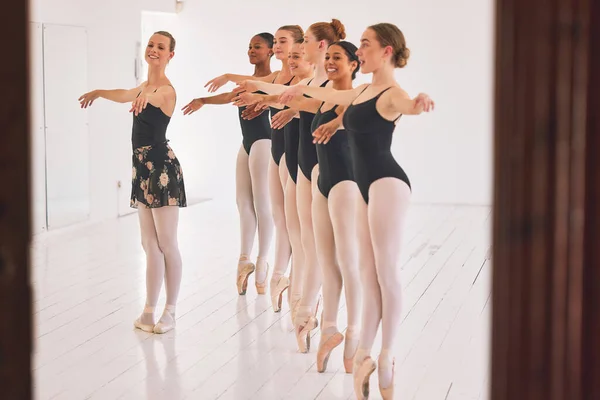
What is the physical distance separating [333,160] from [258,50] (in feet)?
6.12

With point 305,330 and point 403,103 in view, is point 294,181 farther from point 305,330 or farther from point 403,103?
point 403,103

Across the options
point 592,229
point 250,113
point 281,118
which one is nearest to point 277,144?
point 250,113

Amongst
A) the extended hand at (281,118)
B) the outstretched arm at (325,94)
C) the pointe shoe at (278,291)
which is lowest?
the pointe shoe at (278,291)

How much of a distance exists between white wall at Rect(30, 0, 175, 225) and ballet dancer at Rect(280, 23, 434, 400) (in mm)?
5774

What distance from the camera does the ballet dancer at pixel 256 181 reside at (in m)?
5.93

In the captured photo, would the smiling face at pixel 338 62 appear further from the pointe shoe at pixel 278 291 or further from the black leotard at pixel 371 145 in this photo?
the pointe shoe at pixel 278 291

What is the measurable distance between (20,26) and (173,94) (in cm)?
404

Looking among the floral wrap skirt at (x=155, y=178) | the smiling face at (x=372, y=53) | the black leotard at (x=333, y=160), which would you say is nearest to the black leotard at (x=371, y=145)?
the smiling face at (x=372, y=53)

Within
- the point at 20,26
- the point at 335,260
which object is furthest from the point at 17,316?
the point at 335,260

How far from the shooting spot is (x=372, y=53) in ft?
12.5

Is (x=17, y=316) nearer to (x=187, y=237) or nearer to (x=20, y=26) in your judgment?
(x=20, y=26)

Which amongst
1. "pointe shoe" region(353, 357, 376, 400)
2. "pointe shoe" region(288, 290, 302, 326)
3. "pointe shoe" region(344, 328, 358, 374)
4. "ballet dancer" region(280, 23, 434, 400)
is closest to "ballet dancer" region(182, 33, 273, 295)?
"pointe shoe" region(288, 290, 302, 326)

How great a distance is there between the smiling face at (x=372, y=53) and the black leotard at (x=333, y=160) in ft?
1.65

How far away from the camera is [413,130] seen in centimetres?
1116
